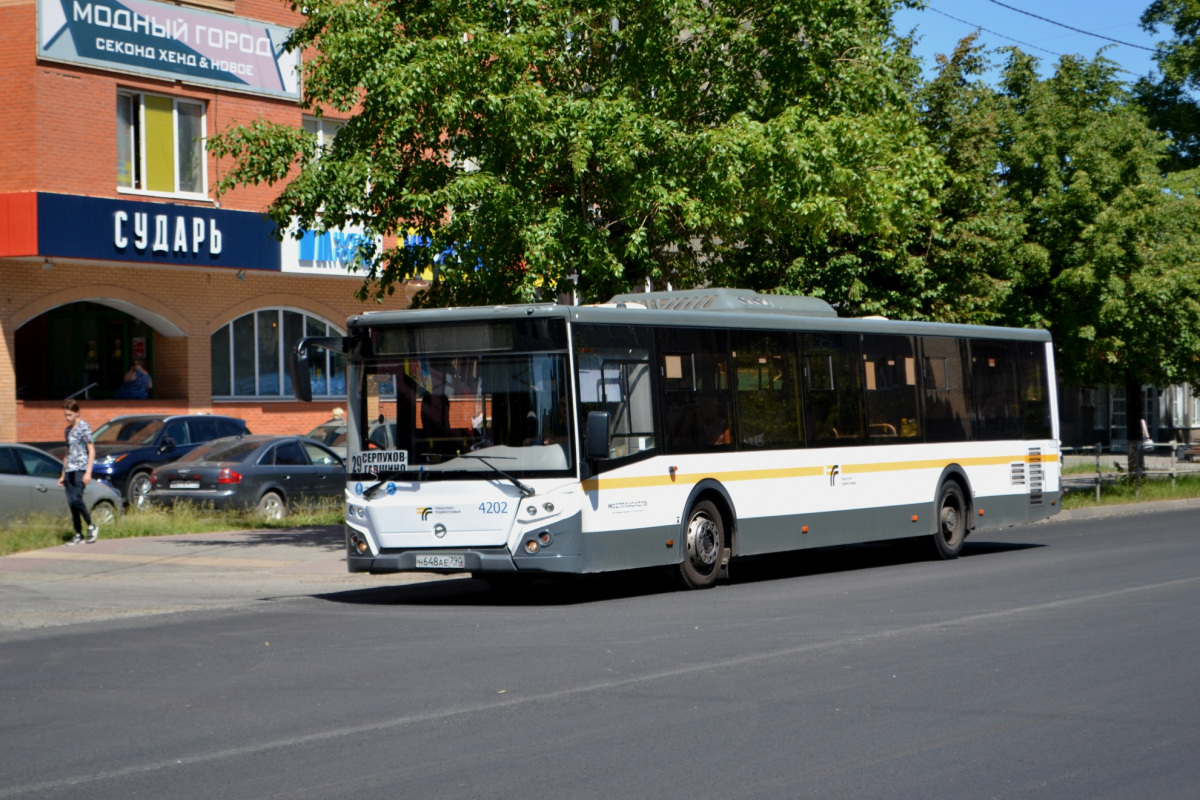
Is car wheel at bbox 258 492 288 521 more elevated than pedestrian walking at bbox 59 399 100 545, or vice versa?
pedestrian walking at bbox 59 399 100 545

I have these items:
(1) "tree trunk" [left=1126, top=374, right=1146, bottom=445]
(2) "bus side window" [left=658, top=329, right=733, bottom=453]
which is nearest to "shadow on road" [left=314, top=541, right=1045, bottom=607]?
(2) "bus side window" [left=658, top=329, right=733, bottom=453]

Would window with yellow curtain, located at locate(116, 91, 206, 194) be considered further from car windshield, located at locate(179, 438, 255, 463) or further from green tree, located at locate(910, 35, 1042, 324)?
green tree, located at locate(910, 35, 1042, 324)

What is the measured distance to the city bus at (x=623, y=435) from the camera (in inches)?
509

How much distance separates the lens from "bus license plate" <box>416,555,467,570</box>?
1293cm

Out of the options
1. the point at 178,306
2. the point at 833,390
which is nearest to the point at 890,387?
the point at 833,390

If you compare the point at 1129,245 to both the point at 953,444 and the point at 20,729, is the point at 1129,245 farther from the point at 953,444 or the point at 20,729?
the point at 20,729

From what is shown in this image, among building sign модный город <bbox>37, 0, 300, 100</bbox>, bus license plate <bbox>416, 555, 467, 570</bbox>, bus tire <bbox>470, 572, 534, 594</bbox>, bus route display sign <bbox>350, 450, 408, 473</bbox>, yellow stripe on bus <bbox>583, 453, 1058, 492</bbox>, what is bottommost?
bus tire <bbox>470, 572, 534, 594</bbox>

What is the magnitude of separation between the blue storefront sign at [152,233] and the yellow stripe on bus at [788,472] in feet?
45.7

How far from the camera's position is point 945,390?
18.1 m

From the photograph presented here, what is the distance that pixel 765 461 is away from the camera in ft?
49.8

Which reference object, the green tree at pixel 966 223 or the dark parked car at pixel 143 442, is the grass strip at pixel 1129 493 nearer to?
the green tree at pixel 966 223

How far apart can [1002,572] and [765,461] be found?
2.95 meters

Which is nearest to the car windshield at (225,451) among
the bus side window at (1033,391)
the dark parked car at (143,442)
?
the dark parked car at (143,442)

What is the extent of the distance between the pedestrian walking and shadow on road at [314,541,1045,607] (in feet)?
19.0
